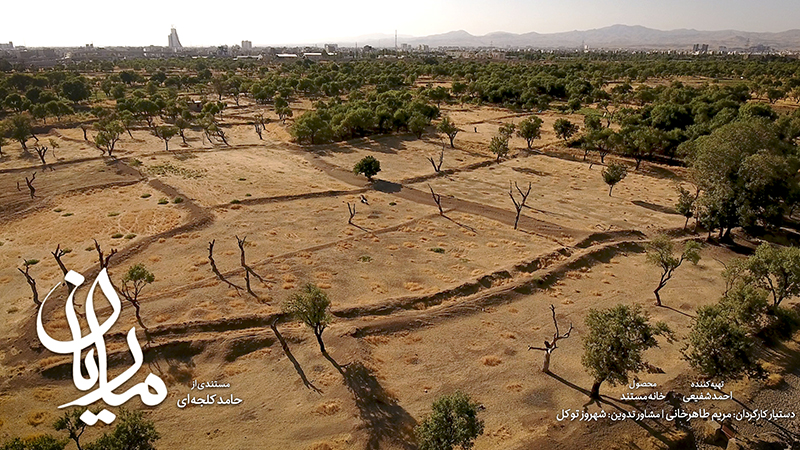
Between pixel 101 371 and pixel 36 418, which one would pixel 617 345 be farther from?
pixel 36 418

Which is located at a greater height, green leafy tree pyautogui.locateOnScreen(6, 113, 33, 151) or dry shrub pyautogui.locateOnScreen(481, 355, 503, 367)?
green leafy tree pyautogui.locateOnScreen(6, 113, 33, 151)

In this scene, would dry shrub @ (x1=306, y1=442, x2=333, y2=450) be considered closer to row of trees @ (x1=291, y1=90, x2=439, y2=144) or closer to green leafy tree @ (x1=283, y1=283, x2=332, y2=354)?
green leafy tree @ (x1=283, y1=283, x2=332, y2=354)

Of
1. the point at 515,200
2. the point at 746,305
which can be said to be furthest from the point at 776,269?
the point at 515,200

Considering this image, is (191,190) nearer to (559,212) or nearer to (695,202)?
(559,212)

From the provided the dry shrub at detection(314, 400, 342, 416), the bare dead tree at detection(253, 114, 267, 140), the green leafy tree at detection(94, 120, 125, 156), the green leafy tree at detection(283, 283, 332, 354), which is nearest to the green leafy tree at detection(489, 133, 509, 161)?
the bare dead tree at detection(253, 114, 267, 140)

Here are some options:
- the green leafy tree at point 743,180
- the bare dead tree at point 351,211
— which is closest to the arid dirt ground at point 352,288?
the bare dead tree at point 351,211

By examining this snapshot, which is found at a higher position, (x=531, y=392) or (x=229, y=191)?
(x=229, y=191)

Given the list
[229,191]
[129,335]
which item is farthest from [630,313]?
[229,191]
